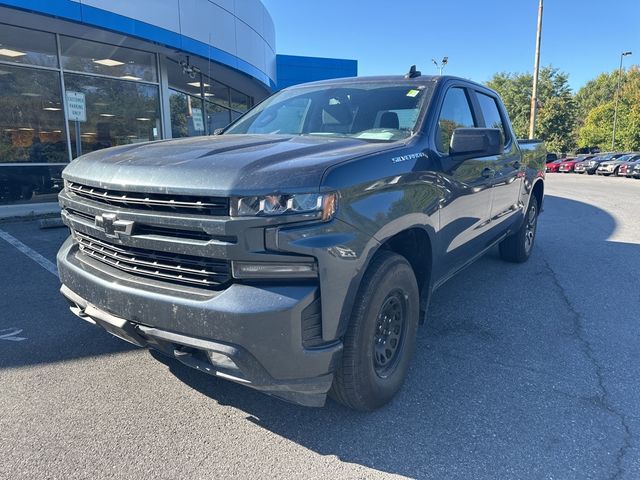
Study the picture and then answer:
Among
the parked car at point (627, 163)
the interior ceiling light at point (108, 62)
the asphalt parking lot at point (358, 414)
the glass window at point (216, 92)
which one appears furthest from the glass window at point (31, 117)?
the parked car at point (627, 163)

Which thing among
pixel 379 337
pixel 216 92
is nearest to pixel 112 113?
pixel 216 92

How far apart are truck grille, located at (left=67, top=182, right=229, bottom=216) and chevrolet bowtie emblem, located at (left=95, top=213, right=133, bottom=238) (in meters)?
0.08

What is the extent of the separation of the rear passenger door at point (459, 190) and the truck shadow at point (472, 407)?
0.63 m

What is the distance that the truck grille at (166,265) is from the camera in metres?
2.23

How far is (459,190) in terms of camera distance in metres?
3.54

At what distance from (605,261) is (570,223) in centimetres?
361

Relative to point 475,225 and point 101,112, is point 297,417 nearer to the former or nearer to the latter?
point 475,225

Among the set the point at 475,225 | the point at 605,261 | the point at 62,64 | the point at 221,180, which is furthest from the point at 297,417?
the point at 62,64

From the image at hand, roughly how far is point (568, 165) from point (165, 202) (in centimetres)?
4062

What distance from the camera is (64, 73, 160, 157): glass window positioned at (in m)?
11.4

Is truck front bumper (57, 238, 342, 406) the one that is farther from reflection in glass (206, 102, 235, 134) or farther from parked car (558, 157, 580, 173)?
parked car (558, 157, 580, 173)

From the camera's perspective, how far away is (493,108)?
5070 mm

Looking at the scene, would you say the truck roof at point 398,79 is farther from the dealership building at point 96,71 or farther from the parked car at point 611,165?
the parked car at point 611,165

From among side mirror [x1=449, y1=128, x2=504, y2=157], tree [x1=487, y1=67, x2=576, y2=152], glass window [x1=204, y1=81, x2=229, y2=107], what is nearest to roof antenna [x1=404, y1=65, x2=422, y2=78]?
side mirror [x1=449, y1=128, x2=504, y2=157]
